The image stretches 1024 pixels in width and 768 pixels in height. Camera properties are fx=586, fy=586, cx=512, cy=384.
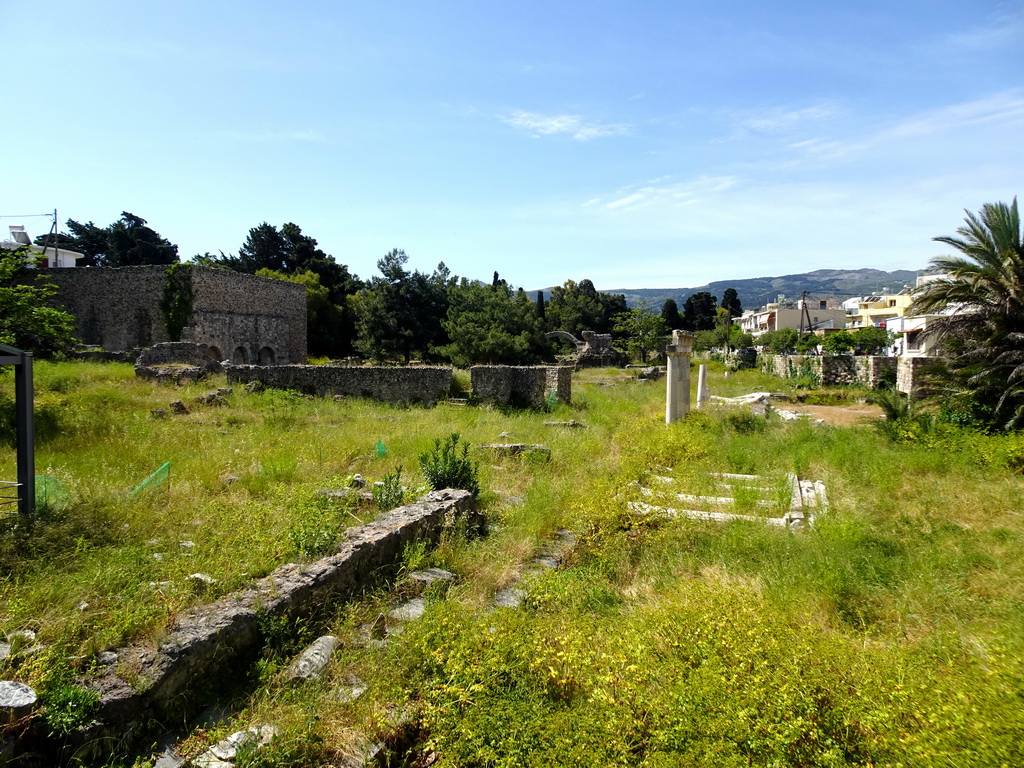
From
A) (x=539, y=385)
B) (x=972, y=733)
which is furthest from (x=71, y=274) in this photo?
(x=972, y=733)

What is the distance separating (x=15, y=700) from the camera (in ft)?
9.48

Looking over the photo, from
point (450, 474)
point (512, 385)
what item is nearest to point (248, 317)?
point (512, 385)

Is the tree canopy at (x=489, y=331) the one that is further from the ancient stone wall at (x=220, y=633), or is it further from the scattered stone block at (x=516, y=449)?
the ancient stone wall at (x=220, y=633)

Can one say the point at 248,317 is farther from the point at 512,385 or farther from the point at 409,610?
the point at 409,610

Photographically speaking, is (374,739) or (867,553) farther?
(867,553)

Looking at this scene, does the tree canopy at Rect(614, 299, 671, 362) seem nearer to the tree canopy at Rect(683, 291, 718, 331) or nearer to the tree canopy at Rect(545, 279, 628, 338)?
the tree canopy at Rect(545, 279, 628, 338)

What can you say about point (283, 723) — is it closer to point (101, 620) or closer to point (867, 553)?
point (101, 620)

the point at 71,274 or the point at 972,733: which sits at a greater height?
the point at 71,274

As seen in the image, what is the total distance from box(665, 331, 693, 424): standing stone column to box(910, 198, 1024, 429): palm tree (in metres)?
4.67

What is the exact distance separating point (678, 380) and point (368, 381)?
7.98 metres

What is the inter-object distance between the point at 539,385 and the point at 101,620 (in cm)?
1209

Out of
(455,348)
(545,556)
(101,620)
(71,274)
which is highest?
(71,274)

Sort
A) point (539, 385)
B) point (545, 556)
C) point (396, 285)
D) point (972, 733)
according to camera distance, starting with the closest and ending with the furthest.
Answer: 1. point (972, 733)
2. point (545, 556)
3. point (539, 385)
4. point (396, 285)

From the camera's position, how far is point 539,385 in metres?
15.3
